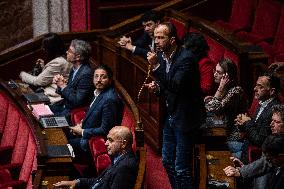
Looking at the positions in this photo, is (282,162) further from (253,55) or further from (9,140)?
(9,140)

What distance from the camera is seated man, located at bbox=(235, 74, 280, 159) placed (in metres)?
2.99

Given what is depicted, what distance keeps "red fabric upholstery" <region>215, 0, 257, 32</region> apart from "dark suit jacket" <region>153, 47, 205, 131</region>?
1825mm

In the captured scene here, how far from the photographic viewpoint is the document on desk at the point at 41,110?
3.60 m

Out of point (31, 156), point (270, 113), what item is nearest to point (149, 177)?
point (31, 156)

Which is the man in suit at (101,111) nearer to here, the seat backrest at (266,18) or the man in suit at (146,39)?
the man in suit at (146,39)

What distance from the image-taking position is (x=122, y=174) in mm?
2736

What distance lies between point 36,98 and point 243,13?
5.67 feet

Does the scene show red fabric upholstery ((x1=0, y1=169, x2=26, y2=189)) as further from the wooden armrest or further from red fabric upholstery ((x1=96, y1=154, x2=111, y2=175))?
red fabric upholstery ((x1=96, y1=154, x2=111, y2=175))

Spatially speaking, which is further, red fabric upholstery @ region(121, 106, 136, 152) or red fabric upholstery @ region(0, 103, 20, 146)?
red fabric upholstery @ region(0, 103, 20, 146)

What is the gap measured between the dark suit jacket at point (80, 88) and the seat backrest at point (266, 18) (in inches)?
57.0

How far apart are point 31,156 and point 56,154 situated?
323mm

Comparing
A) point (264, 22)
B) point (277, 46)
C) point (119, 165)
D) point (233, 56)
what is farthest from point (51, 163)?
point (264, 22)

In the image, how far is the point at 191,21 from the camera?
4.54 m

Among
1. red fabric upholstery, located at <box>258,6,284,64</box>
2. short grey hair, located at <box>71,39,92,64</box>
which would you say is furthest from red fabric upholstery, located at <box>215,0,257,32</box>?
short grey hair, located at <box>71,39,92,64</box>
